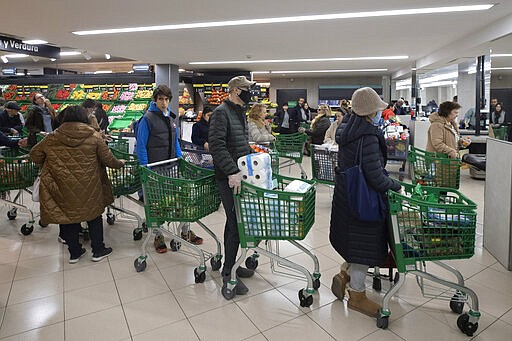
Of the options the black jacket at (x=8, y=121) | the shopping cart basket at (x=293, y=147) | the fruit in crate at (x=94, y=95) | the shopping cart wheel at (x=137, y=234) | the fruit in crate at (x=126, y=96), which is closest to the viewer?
the shopping cart wheel at (x=137, y=234)

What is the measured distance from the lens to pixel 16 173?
185 inches

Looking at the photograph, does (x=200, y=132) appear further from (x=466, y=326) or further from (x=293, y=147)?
(x=466, y=326)

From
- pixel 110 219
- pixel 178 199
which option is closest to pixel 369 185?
pixel 178 199

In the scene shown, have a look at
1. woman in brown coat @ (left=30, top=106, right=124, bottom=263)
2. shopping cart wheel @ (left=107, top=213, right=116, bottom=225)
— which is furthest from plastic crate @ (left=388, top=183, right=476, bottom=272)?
shopping cart wheel @ (left=107, top=213, right=116, bottom=225)

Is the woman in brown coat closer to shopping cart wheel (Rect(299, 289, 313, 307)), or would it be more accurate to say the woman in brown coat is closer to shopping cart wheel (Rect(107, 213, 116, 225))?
shopping cart wheel (Rect(107, 213, 116, 225))

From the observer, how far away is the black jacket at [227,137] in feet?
9.38

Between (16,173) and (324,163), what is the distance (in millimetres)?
3992

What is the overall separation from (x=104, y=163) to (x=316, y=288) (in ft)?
7.68

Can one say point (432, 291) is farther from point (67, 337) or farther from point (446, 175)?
point (67, 337)

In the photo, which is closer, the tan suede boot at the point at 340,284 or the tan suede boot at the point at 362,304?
the tan suede boot at the point at 362,304

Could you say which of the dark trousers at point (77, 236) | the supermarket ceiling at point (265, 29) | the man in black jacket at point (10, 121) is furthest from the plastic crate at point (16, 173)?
the man in black jacket at point (10, 121)

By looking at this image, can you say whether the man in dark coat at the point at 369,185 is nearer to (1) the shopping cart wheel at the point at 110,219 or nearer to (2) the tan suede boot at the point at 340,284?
(2) the tan suede boot at the point at 340,284

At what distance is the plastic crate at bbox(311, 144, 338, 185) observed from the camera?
5.45 meters

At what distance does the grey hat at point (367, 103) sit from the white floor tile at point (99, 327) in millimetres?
2213
